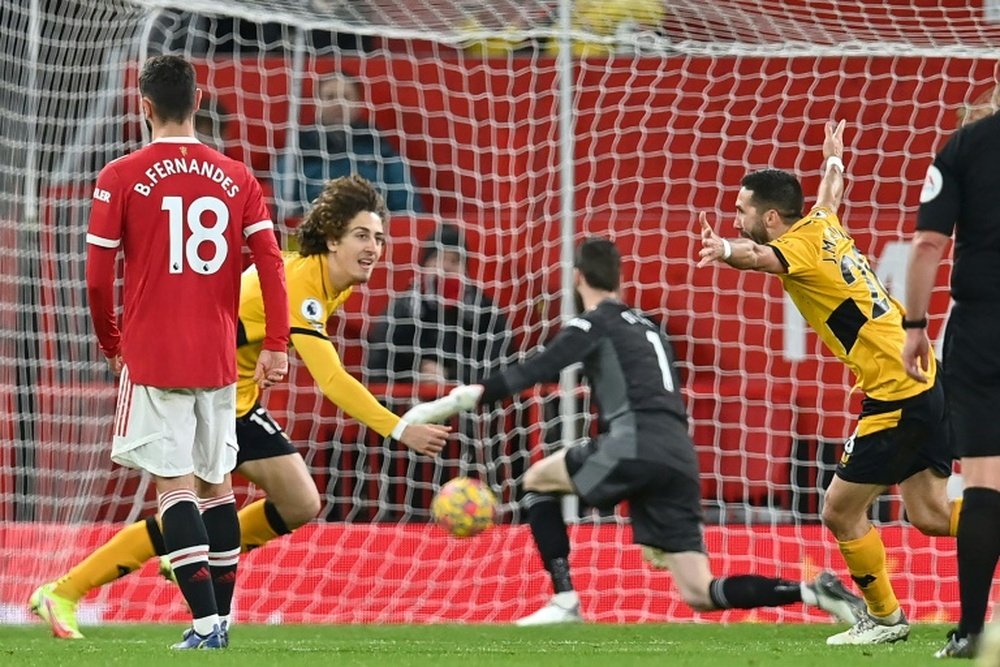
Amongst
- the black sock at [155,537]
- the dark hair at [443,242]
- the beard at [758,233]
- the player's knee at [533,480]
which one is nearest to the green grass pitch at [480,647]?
the black sock at [155,537]

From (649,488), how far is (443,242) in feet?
8.97

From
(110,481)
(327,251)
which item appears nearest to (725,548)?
(327,251)

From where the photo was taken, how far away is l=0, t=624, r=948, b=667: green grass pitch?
5.78 m

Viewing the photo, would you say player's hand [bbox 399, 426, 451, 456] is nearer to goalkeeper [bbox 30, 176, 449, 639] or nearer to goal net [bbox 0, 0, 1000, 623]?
goalkeeper [bbox 30, 176, 449, 639]

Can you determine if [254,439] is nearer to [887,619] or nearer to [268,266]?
[268,266]

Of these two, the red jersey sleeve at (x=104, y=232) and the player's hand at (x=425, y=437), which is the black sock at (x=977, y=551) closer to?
the player's hand at (x=425, y=437)

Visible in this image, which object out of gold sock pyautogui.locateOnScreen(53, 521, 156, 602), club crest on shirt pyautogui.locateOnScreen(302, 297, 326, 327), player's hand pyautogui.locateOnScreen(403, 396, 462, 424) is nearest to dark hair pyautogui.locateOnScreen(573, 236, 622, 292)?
player's hand pyautogui.locateOnScreen(403, 396, 462, 424)

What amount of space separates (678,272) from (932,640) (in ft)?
11.1

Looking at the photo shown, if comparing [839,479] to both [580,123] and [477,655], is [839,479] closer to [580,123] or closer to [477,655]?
[477,655]

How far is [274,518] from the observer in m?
7.52

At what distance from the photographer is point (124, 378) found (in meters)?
6.24

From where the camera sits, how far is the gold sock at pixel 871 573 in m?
7.00

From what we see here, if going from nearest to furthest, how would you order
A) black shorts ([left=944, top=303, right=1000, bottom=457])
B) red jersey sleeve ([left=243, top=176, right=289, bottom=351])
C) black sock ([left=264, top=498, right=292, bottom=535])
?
black shorts ([left=944, top=303, right=1000, bottom=457])
red jersey sleeve ([left=243, top=176, right=289, bottom=351])
black sock ([left=264, top=498, right=292, bottom=535])

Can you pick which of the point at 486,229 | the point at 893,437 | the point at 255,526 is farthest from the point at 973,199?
the point at 486,229
